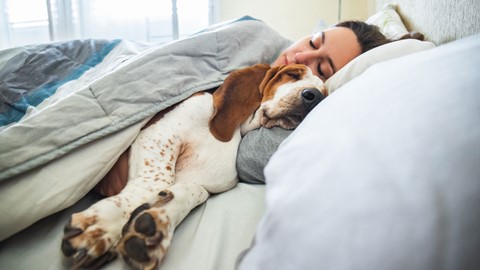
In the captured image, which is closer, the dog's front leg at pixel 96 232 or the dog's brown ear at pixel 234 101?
the dog's front leg at pixel 96 232

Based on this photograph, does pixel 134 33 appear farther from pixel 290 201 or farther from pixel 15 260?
pixel 290 201

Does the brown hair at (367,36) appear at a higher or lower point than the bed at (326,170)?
higher

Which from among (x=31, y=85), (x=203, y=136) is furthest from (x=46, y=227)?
(x=31, y=85)

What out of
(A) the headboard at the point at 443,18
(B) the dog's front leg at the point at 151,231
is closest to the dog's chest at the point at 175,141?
(B) the dog's front leg at the point at 151,231

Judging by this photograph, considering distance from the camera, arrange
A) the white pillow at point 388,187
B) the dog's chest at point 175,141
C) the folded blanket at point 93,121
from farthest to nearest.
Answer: the dog's chest at point 175,141
the folded blanket at point 93,121
the white pillow at point 388,187

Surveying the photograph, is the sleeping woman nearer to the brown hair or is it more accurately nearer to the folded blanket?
the brown hair

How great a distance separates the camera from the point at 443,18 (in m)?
0.95

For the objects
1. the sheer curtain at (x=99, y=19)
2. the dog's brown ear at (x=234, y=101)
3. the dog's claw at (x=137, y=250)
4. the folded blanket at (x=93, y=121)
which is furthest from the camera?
the sheer curtain at (x=99, y=19)

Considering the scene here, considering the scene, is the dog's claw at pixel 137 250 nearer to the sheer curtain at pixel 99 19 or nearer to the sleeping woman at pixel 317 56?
Result: the sleeping woman at pixel 317 56

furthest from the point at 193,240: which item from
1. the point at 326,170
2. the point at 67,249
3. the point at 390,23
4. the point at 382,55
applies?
the point at 390,23

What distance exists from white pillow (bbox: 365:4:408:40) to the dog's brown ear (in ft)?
2.46

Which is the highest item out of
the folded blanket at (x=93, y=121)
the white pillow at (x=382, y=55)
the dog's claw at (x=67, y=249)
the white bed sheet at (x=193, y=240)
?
the white pillow at (x=382, y=55)

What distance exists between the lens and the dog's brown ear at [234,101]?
0.92m

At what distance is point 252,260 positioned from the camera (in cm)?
37
